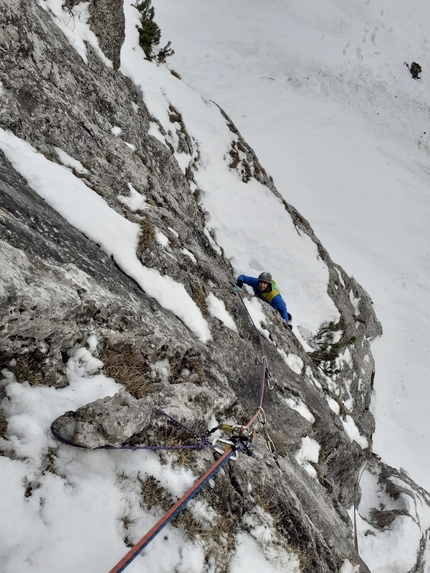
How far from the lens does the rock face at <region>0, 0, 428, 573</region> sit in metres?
3.48

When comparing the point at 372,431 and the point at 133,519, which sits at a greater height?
the point at 133,519

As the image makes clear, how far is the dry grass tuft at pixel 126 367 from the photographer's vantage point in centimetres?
401

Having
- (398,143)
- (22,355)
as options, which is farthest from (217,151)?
(398,143)

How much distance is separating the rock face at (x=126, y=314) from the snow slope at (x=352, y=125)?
25.9ft

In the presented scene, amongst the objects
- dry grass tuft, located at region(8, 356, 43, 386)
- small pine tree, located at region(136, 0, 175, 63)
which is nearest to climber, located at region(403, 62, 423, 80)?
small pine tree, located at region(136, 0, 175, 63)

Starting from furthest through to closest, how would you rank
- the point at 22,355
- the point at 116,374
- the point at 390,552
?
the point at 390,552 → the point at 116,374 → the point at 22,355

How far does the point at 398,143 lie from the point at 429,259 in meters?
10.2

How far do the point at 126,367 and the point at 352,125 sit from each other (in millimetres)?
27920

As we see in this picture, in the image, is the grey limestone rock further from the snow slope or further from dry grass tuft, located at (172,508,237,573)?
the snow slope

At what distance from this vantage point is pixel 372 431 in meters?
15.0

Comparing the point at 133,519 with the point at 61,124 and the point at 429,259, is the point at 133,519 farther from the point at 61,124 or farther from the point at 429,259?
the point at 429,259

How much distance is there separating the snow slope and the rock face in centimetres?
791

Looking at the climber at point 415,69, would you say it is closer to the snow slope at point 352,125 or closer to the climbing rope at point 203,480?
the snow slope at point 352,125

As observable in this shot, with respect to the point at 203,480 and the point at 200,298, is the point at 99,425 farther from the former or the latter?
the point at 200,298
